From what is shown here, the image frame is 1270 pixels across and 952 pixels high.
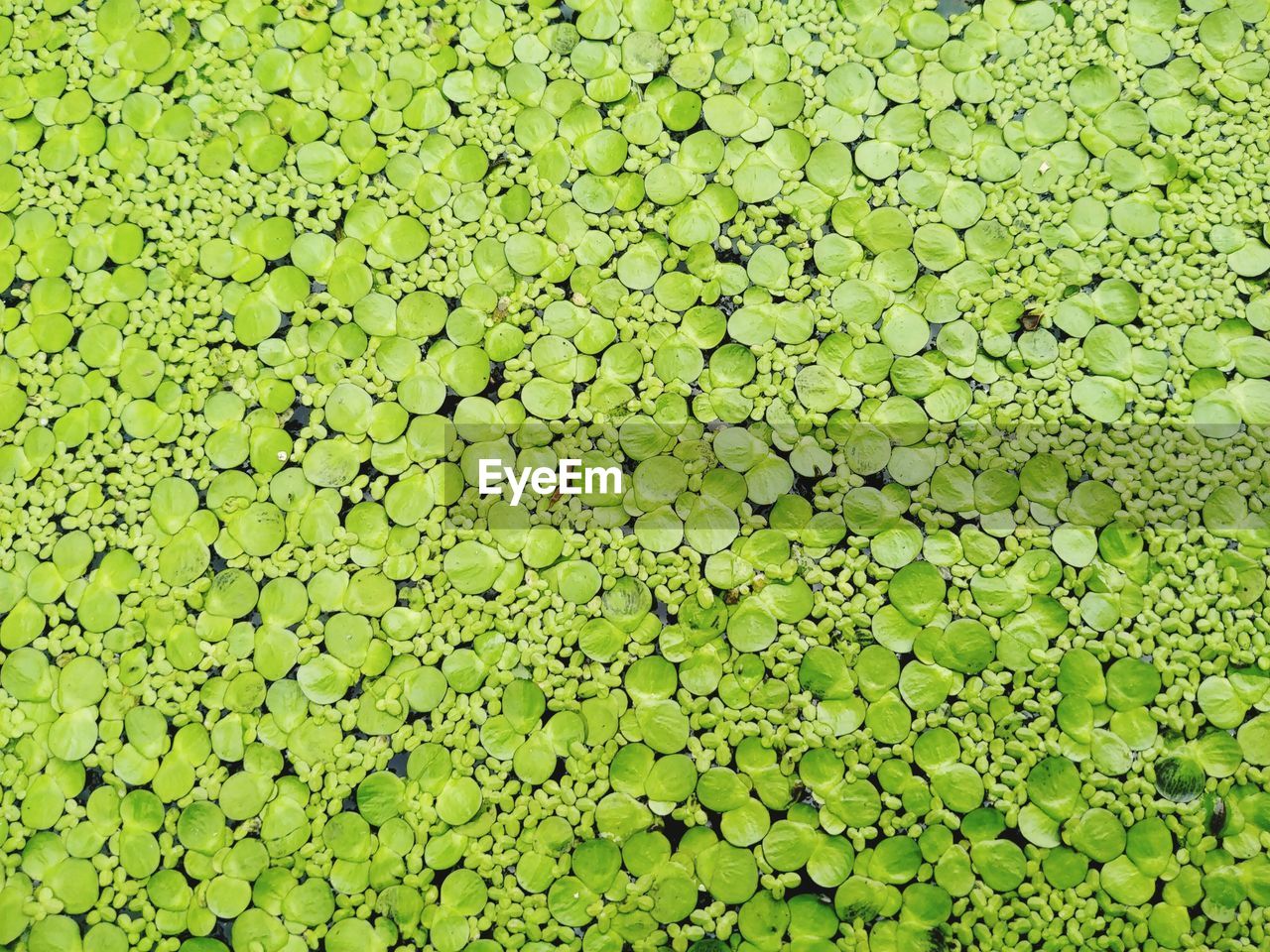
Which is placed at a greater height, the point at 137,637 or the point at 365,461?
the point at 365,461

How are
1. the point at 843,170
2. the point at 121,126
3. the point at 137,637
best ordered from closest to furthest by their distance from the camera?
1. the point at 137,637
2. the point at 843,170
3. the point at 121,126

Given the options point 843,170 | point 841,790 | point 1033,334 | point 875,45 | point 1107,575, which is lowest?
point 841,790

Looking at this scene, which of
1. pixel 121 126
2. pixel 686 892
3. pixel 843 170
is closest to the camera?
pixel 686 892

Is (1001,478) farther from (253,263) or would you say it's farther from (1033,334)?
(253,263)

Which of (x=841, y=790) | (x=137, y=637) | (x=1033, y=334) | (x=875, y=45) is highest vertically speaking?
(x=875, y=45)

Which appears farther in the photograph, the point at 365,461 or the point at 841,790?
the point at 365,461

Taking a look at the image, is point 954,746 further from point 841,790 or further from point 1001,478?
point 1001,478

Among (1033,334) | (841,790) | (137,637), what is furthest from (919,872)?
(137,637)

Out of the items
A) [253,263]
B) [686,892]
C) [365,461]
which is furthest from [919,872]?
[253,263]

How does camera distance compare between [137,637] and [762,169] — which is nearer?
[137,637]
